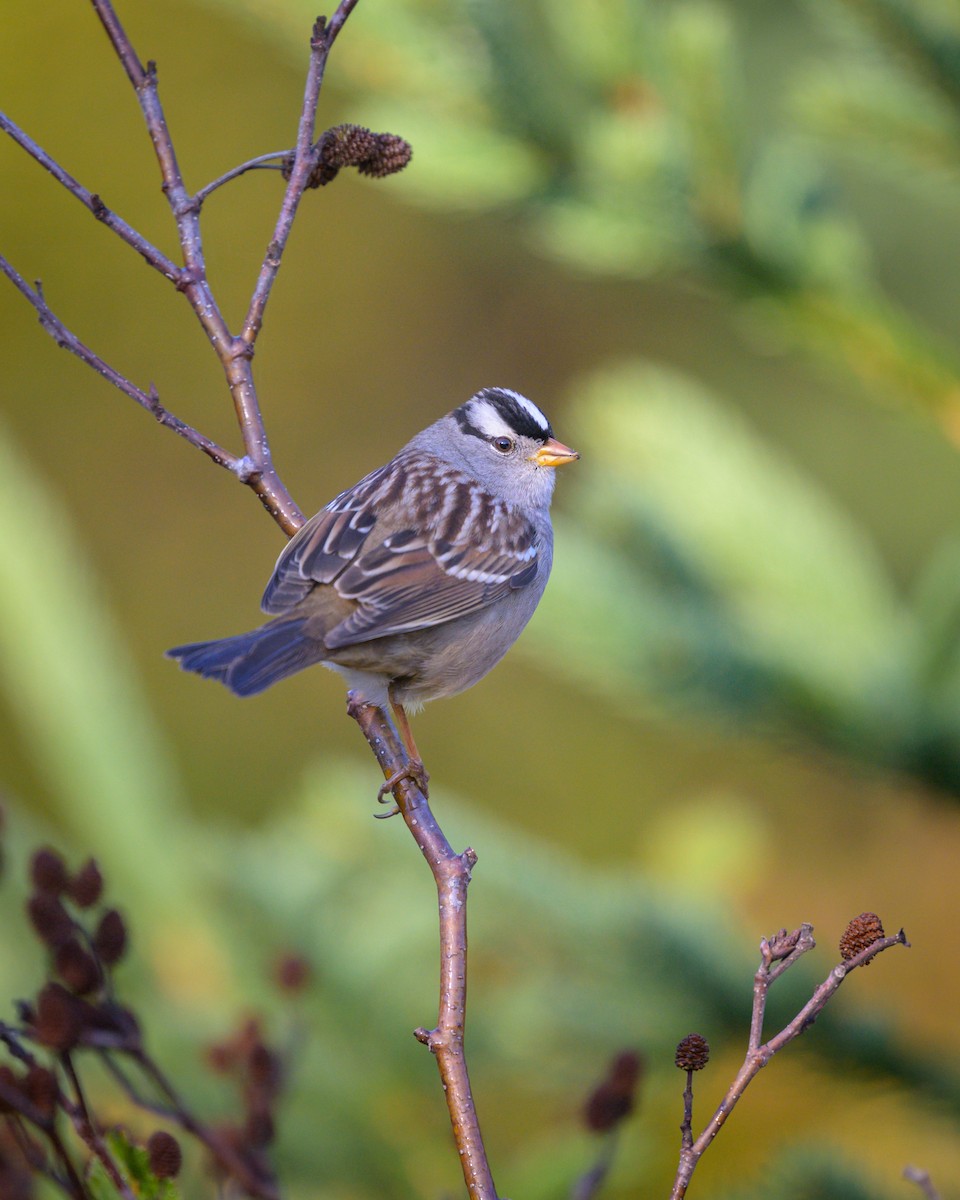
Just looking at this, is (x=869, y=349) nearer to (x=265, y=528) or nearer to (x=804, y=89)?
(x=804, y=89)

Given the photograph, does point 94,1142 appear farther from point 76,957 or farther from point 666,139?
point 666,139

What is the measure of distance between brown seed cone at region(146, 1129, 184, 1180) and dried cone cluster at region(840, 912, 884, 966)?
61cm

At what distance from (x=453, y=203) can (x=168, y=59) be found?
5.15 meters

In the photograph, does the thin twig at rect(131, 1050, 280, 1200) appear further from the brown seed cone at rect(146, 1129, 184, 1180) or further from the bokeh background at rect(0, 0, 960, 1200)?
the bokeh background at rect(0, 0, 960, 1200)

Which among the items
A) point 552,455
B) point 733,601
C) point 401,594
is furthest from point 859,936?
point 552,455

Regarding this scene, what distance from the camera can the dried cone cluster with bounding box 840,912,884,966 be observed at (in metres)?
1.23

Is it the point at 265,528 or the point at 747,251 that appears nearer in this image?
the point at 747,251

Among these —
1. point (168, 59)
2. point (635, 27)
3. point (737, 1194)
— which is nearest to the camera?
point (737, 1194)

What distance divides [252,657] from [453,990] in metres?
0.90

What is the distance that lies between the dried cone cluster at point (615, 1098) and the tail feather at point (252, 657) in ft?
2.69

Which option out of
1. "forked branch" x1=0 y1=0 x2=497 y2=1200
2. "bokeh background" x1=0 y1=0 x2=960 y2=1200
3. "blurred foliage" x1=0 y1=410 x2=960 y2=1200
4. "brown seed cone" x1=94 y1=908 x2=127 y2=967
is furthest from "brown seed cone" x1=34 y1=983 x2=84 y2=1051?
"blurred foliage" x1=0 y1=410 x2=960 y2=1200

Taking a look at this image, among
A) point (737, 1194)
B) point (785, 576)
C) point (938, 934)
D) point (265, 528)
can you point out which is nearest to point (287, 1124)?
point (737, 1194)

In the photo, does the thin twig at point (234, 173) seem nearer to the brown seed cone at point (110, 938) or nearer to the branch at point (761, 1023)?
the brown seed cone at point (110, 938)

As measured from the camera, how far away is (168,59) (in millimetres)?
7090
